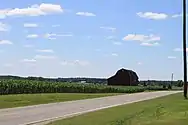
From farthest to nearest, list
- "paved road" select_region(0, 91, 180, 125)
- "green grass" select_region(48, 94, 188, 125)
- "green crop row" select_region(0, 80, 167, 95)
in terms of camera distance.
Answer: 1. "green crop row" select_region(0, 80, 167, 95)
2. "paved road" select_region(0, 91, 180, 125)
3. "green grass" select_region(48, 94, 188, 125)

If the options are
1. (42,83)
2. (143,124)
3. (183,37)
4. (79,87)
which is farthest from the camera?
(79,87)

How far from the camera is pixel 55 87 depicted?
67.4 meters

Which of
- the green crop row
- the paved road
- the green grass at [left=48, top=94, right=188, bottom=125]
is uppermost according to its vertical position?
the green crop row

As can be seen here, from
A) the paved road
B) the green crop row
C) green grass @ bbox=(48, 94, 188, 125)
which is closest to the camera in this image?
green grass @ bbox=(48, 94, 188, 125)

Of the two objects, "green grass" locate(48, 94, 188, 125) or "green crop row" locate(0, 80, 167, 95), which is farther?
"green crop row" locate(0, 80, 167, 95)

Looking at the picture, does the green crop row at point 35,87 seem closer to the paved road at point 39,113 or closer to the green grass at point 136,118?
the paved road at point 39,113

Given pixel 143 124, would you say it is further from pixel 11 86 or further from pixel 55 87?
pixel 55 87

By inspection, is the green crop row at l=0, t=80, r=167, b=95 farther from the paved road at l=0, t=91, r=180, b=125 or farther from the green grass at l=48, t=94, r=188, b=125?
the green grass at l=48, t=94, r=188, b=125

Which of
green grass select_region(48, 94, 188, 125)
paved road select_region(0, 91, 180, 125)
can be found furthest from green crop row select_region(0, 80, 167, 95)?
green grass select_region(48, 94, 188, 125)

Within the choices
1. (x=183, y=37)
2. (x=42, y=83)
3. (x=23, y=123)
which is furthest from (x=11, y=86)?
(x=23, y=123)

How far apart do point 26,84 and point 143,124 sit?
42543 millimetres

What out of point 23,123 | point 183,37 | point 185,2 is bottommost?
point 23,123

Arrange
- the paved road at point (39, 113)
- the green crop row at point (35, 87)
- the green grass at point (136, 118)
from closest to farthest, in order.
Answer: the green grass at point (136, 118), the paved road at point (39, 113), the green crop row at point (35, 87)

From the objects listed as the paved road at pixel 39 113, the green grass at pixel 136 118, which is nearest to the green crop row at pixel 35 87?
the paved road at pixel 39 113
